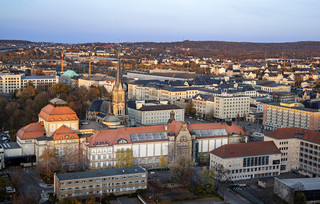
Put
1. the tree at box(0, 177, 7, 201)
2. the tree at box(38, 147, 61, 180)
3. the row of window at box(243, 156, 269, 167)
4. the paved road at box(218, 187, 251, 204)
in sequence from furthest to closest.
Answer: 1. the row of window at box(243, 156, 269, 167)
2. the tree at box(38, 147, 61, 180)
3. the paved road at box(218, 187, 251, 204)
4. the tree at box(0, 177, 7, 201)

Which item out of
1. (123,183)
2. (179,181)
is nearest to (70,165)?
(123,183)

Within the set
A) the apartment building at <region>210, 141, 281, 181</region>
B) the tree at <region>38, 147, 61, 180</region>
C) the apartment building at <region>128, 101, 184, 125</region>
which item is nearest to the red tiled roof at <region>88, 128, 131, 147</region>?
the tree at <region>38, 147, 61, 180</region>

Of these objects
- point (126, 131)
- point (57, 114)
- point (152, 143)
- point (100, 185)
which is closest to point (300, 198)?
point (152, 143)

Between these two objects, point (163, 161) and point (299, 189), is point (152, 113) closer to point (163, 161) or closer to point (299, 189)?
point (163, 161)

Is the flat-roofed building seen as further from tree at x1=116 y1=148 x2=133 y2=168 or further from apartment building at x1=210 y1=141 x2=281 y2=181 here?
tree at x1=116 y1=148 x2=133 y2=168

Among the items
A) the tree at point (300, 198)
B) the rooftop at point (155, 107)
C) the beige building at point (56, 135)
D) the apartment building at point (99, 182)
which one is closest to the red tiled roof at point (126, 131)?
the beige building at point (56, 135)
